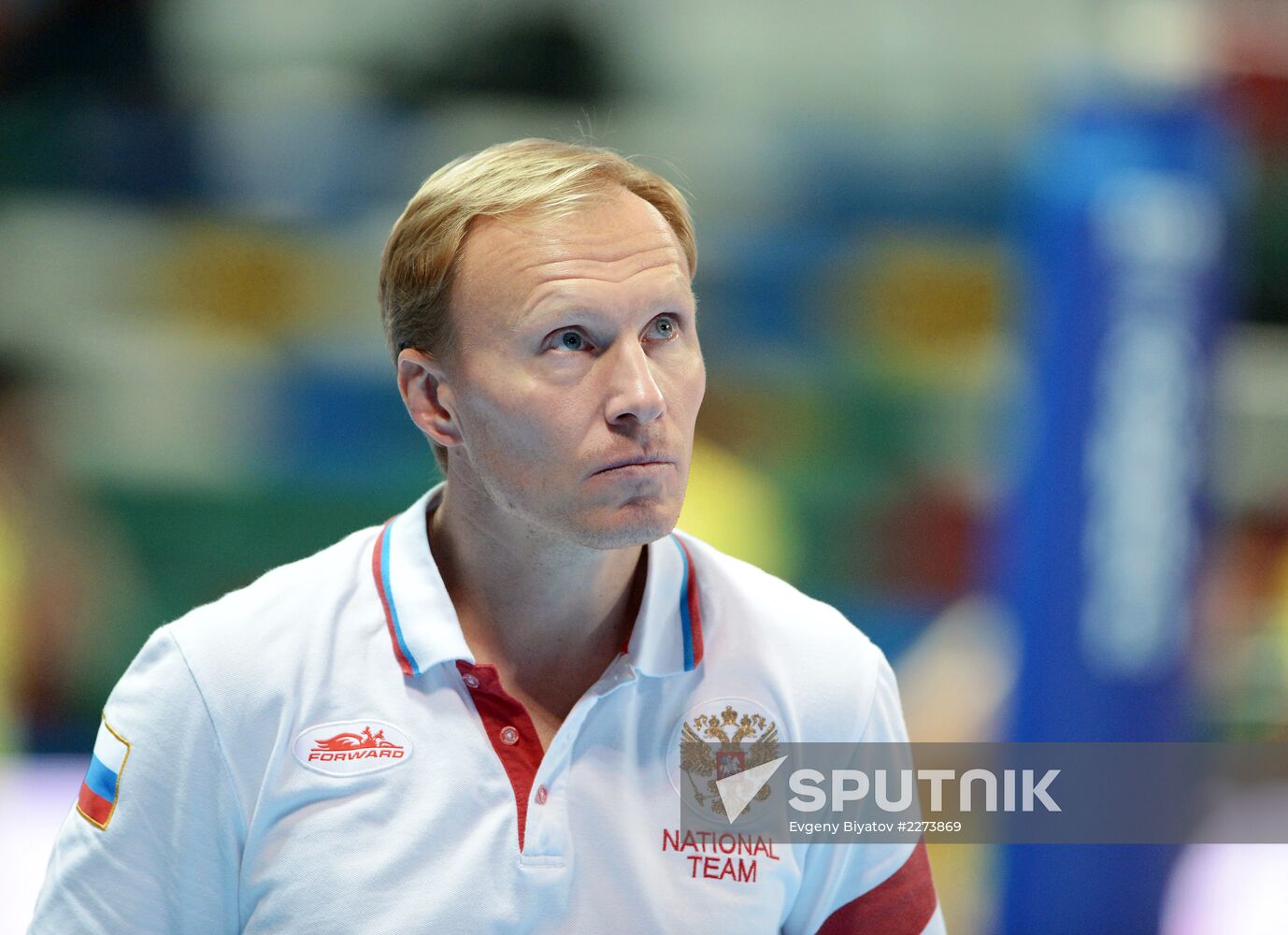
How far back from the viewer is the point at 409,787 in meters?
2.07

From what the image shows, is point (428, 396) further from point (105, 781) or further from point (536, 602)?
point (105, 781)

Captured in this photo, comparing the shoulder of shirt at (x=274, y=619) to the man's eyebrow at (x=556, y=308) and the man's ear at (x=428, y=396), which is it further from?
the man's eyebrow at (x=556, y=308)

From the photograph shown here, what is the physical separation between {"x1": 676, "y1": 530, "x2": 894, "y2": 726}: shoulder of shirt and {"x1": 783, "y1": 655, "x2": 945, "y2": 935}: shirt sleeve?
0.06 m

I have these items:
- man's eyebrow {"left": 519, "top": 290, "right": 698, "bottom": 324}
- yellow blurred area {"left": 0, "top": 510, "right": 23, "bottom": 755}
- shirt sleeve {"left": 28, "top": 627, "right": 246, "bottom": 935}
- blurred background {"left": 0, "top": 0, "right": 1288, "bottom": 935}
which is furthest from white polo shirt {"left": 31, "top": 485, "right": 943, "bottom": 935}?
yellow blurred area {"left": 0, "top": 510, "right": 23, "bottom": 755}

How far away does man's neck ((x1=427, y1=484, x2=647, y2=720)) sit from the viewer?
225cm

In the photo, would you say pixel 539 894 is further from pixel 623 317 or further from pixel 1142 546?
pixel 1142 546

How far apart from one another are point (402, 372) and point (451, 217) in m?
0.27

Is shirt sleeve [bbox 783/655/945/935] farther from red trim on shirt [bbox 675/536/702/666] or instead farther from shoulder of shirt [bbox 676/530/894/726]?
red trim on shirt [bbox 675/536/702/666]

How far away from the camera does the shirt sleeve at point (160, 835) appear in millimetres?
2033

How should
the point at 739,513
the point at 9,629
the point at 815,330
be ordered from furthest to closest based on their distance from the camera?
the point at 815,330, the point at 739,513, the point at 9,629

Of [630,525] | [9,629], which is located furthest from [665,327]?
[9,629]

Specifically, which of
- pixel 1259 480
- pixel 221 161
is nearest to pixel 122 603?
pixel 221 161

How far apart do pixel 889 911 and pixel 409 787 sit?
2.54 feet

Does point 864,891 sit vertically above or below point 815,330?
below
